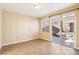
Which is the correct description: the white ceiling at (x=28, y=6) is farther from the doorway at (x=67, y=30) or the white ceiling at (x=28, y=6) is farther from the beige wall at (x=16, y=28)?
the doorway at (x=67, y=30)

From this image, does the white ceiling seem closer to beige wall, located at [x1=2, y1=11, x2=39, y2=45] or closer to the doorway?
beige wall, located at [x1=2, y1=11, x2=39, y2=45]

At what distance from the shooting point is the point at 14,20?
427cm

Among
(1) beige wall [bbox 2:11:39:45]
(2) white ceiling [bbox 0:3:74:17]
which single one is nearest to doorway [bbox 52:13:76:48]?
(2) white ceiling [bbox 0:3:74:17]

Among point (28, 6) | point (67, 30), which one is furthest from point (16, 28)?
point (67, 30)

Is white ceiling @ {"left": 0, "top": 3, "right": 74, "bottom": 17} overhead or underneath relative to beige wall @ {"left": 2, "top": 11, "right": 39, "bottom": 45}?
overhead

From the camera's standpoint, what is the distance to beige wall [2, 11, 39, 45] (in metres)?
3.74

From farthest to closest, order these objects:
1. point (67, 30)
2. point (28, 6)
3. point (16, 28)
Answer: point (16, 28) < point (67, 30) < point (28, 6)

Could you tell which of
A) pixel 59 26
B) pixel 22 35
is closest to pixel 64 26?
pixel 59 26

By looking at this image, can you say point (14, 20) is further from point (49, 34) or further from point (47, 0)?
point (47, 0)

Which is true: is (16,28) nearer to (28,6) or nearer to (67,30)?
(28,6)

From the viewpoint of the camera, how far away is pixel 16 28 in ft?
14.3

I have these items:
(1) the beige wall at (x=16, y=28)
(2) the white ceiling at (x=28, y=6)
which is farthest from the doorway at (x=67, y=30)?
(1) the beige wall at (x=16, y=28)

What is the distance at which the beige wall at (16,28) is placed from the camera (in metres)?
3.74
